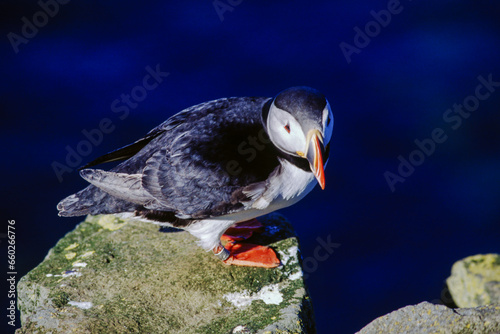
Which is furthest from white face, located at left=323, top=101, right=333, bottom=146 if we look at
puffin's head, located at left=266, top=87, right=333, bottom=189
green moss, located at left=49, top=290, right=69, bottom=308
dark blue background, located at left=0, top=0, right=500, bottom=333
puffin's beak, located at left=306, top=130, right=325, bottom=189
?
dark blue background, located at left=0, top=0, right=500, bottom=333

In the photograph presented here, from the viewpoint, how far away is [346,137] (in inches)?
332

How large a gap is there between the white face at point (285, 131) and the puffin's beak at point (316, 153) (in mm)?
77

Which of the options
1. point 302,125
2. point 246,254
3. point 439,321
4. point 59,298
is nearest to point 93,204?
point 59,298

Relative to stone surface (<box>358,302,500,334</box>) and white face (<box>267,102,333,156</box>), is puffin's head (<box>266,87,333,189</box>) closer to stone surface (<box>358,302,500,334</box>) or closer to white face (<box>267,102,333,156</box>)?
white face (<box>267,102,333,156</box>)

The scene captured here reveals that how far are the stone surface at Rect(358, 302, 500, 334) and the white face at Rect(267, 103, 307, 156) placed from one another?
1327 mm

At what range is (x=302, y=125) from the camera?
14.0ft

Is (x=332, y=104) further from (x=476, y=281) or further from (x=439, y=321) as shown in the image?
(x=439, y=321)

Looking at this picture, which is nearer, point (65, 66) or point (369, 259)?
point (369, 259)

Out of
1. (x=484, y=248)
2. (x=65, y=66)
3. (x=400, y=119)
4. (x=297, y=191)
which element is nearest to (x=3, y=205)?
(x=65, y=66)

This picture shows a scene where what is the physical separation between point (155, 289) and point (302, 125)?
168cm

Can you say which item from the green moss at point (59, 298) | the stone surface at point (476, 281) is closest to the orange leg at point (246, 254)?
the green moss at point (59, 298)

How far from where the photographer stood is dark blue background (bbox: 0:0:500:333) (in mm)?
7574

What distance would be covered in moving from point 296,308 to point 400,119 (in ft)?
16.4

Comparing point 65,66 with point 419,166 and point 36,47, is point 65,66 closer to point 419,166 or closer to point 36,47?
point 36,47
